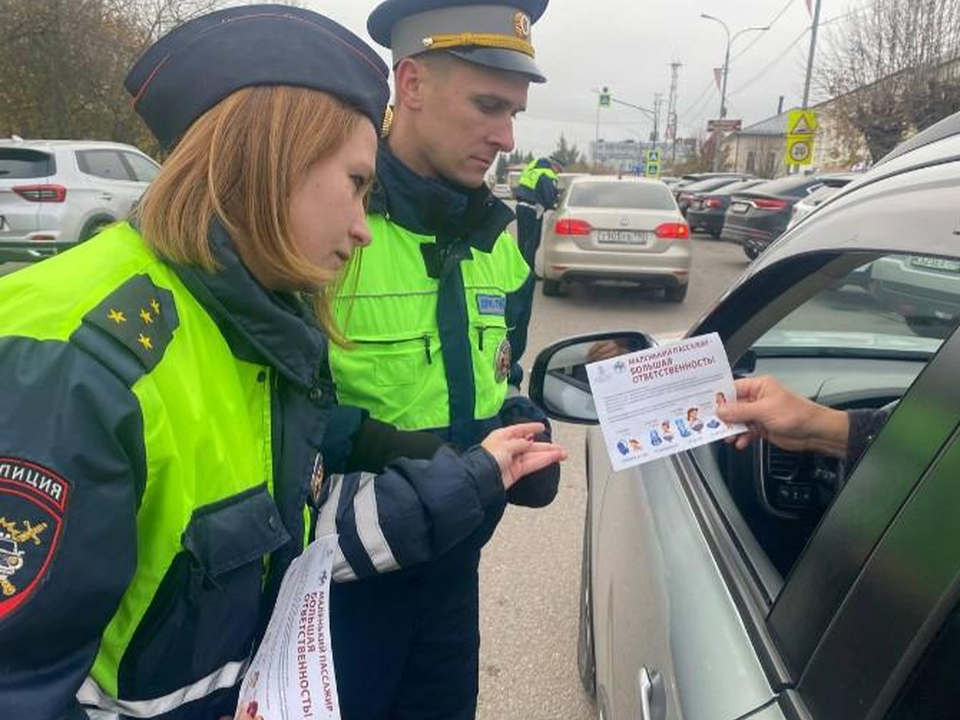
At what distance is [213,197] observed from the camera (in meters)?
0.90

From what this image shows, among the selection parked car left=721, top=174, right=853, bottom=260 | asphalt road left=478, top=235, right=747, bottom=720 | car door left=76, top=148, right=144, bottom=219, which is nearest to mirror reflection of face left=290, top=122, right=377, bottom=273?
asphalt road left=478, top=235, right=747, bottom=720

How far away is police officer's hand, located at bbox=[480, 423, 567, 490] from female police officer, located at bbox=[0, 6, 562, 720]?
1.15 ft

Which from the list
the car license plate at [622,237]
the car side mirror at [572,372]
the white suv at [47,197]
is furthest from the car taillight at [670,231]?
the car side mirror at [572,372]

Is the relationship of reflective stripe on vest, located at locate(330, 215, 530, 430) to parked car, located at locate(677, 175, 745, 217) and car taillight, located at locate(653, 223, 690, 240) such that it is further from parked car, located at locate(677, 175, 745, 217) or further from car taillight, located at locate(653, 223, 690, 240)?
parked car, located at locate(677, 175, 745, 217)

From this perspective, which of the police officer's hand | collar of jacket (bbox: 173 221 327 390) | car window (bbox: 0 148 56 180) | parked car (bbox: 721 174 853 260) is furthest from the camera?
parked car (bbox: 721 174 853 260)

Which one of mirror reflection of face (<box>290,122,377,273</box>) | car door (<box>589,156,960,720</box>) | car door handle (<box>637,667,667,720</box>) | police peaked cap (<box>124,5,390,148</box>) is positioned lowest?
car door handle (<box>637,667,667,720</box>)

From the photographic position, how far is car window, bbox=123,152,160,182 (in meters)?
10.9

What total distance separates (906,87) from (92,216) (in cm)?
2046

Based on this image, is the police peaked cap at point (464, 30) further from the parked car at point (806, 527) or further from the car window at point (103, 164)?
the car window at point (103, 164)

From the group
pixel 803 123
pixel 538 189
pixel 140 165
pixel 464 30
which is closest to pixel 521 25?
pixel 464 30

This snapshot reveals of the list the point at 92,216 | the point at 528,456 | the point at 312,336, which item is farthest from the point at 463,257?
the point at 92,216

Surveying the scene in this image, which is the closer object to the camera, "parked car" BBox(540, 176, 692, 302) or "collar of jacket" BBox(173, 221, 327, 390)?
"collar of jacket" BBox(173, 221, 327, 390)

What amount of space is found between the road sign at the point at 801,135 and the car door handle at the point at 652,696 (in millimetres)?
17340

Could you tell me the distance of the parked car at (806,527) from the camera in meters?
0.74
